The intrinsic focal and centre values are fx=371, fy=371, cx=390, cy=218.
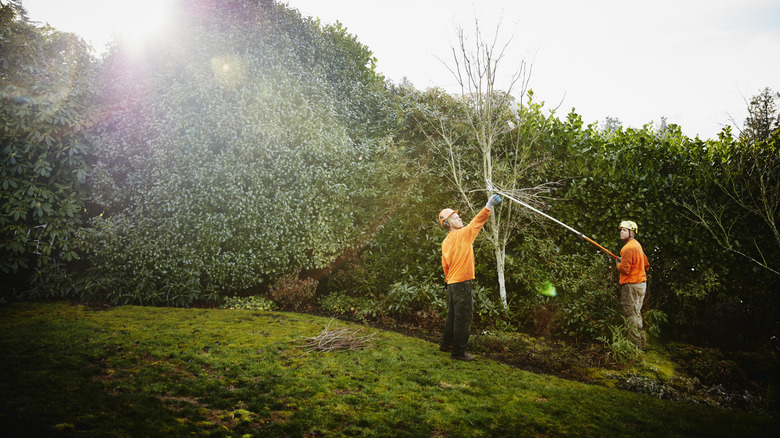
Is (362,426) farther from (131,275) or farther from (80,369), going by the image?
(131,275)

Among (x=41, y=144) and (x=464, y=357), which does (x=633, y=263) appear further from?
(x=41, y=144)

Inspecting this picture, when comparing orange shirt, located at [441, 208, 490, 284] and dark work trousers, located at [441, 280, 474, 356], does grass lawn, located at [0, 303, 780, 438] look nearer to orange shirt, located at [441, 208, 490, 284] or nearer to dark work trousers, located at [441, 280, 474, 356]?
dark work trousers, located at [441, 280, 474, 356]

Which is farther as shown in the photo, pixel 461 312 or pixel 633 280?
pixel 633 280

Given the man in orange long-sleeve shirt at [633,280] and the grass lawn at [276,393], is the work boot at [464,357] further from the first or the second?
the man in orange long-sleeve shirt at [633,280]

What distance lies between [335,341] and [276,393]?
2.14 metres

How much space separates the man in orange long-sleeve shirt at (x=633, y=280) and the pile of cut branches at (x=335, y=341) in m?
4.81

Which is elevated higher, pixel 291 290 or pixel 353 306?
pixel 291 290

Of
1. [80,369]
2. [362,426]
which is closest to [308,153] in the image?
[80,369]

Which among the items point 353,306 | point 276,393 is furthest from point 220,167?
point 276,393

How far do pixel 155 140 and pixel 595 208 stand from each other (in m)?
9.86

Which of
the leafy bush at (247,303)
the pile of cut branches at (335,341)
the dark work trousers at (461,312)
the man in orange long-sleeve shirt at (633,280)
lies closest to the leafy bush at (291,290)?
the leafy bush at (247,303)

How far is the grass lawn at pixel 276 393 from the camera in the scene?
3.63m

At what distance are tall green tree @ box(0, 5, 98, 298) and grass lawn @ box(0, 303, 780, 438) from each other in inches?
82.1

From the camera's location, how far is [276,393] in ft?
14.6
